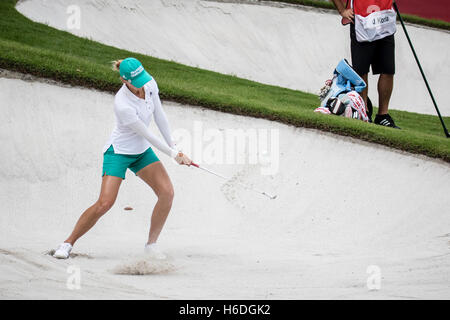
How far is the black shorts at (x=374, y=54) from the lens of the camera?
9.64 m

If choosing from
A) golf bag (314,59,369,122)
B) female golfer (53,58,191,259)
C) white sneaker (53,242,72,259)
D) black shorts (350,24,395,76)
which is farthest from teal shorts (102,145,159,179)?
black shorts (350,24,395,76)

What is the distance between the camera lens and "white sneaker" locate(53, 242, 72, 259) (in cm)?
532

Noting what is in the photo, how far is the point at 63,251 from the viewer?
536cm

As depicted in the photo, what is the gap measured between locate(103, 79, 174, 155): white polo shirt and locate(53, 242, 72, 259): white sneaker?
94 cm

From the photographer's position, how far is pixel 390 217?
7.23 m

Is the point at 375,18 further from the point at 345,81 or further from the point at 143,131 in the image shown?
the point at 143,131

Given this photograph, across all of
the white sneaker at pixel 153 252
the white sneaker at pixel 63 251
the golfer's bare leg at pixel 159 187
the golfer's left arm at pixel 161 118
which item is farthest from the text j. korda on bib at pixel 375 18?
the white sneaker at pixel 63 251

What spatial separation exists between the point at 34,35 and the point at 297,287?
10208mm

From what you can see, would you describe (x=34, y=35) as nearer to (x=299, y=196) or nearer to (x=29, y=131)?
(x=29, y=131)

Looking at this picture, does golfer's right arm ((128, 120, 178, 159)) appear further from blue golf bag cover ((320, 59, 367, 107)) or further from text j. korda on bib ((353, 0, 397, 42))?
text j. korda on bib ((353, 0, 397, 42))

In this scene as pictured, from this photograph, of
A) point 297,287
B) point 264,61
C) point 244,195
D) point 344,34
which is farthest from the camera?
point 344,34

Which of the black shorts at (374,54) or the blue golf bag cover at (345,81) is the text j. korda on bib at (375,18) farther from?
the blue golf bag cover at (345,81)

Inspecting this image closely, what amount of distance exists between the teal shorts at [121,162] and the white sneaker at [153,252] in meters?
0.72
